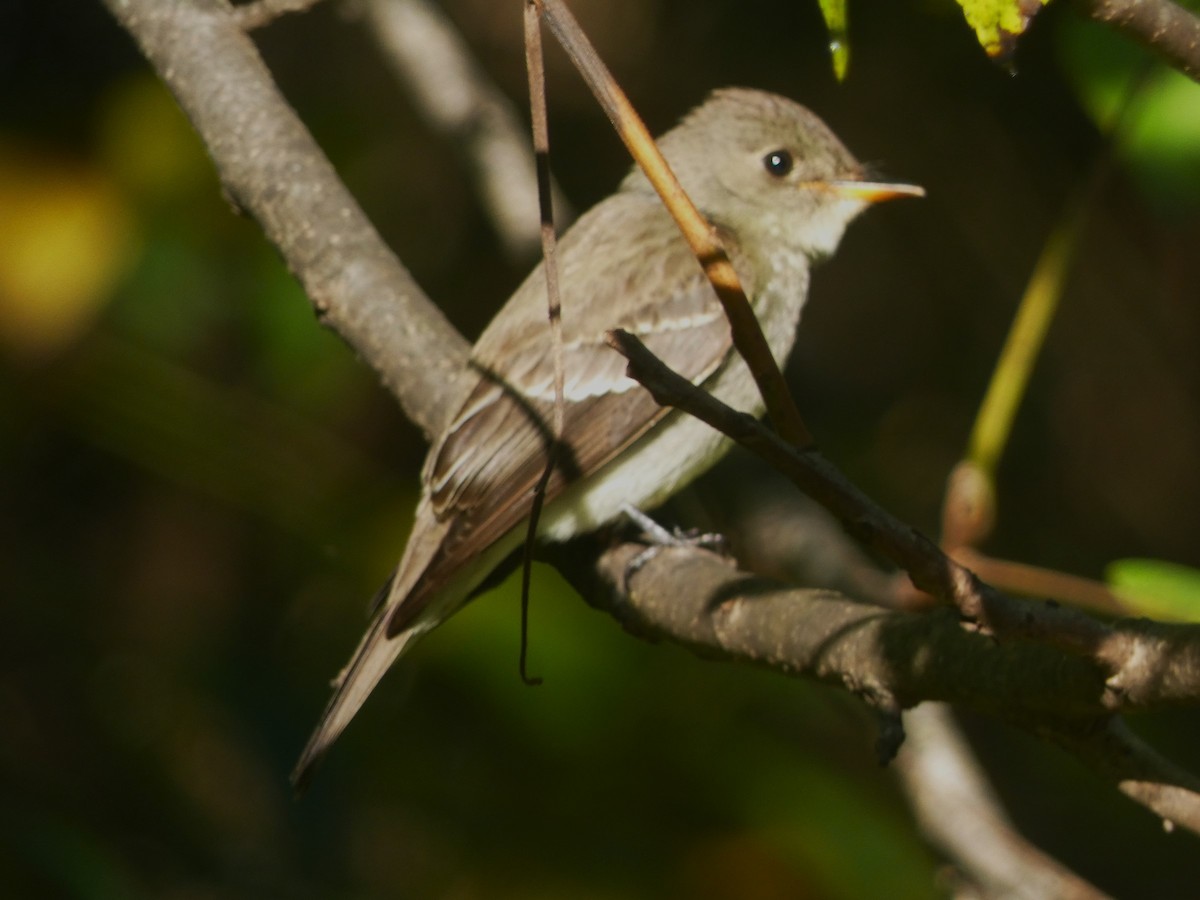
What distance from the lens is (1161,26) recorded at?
170cm

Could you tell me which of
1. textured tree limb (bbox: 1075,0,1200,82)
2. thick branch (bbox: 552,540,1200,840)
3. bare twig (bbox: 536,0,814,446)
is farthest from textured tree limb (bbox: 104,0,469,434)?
textured tree limb (bbox: 1075,0,1200,82)

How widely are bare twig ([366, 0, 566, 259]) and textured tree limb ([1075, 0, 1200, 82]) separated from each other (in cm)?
262

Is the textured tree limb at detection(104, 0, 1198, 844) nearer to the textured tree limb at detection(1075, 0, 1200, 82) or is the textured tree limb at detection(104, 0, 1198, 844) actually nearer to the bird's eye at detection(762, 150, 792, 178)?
the textured tree limb at detection(1075, 0, 1200, 82)

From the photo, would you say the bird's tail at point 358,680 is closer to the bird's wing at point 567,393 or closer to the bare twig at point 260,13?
the bird's wing at point 567,393

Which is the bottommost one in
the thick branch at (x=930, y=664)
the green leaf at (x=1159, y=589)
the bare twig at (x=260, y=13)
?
the green leaf at (x=1159, y=589)

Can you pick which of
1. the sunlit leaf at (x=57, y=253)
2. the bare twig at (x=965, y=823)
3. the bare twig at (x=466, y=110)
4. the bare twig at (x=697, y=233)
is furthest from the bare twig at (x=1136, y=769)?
the sunlit leaf at (x=57, y=253)

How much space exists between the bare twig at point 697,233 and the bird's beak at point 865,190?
2353 mm

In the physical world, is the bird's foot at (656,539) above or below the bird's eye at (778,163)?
below

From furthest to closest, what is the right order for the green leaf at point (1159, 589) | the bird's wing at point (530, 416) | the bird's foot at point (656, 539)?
1. the bird's wing at point (530, 416)
2. the bird's foot at point (656, 539)
3. the green leaf at point (1159, 589)

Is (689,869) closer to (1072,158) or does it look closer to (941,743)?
(941,743)

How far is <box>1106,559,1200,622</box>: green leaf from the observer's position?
2143 millimetres

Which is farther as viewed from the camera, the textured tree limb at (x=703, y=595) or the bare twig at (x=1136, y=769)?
the bare twig at (x=1136, y=769)

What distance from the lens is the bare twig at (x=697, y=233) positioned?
1.78 m

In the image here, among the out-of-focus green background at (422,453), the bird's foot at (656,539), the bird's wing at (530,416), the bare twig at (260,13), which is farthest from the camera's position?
the out-of-focus green background at (422,453)
